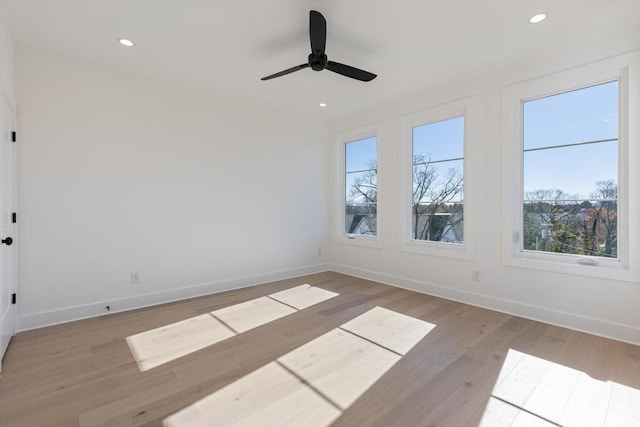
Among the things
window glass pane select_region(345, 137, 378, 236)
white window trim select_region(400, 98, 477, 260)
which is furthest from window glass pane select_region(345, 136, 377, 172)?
white window trim select_region(400, 98, 477, 260)

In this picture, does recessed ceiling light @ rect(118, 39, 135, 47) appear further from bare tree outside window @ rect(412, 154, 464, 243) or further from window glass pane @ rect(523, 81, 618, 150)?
window glass pane @ rect(523, 81, 618, 150)

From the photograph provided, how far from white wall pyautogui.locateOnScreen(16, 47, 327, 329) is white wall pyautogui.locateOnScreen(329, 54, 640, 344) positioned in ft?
5.21

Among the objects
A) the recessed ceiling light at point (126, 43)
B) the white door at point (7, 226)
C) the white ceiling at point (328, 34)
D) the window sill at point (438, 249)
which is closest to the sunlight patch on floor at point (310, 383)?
the window sill at point (438, 249)

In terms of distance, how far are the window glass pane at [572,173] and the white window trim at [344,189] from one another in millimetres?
1964

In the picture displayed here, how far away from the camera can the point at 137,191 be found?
11.5 feet

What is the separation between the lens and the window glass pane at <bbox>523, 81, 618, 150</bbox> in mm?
2780

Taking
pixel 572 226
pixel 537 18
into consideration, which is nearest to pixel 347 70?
pixel 537 18

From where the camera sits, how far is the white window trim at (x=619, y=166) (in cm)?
258

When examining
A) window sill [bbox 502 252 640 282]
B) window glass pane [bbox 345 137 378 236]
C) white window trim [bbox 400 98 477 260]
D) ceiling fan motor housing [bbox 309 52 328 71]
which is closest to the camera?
ceiling fan motor housing [bbox 309 52 328 71]

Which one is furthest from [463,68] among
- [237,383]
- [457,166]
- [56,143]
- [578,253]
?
[56,143]

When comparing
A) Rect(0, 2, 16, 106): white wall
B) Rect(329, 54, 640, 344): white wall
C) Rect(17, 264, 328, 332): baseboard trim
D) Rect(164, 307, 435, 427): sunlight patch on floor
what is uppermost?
Rect(0, 2, 16, 106): white wall

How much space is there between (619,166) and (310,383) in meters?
3.30

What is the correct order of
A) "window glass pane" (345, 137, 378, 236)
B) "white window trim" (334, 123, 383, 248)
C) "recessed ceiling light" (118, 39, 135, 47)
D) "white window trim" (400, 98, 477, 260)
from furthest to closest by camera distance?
"window glass pane" (345, 137, 378, 236) < "white window trim" (334, 123, 383, 248) < "white window trim" (400, 98, 477, 260) < "recessed ceiling light" (118, 39, 135, 47)

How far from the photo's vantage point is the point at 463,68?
3316mm
